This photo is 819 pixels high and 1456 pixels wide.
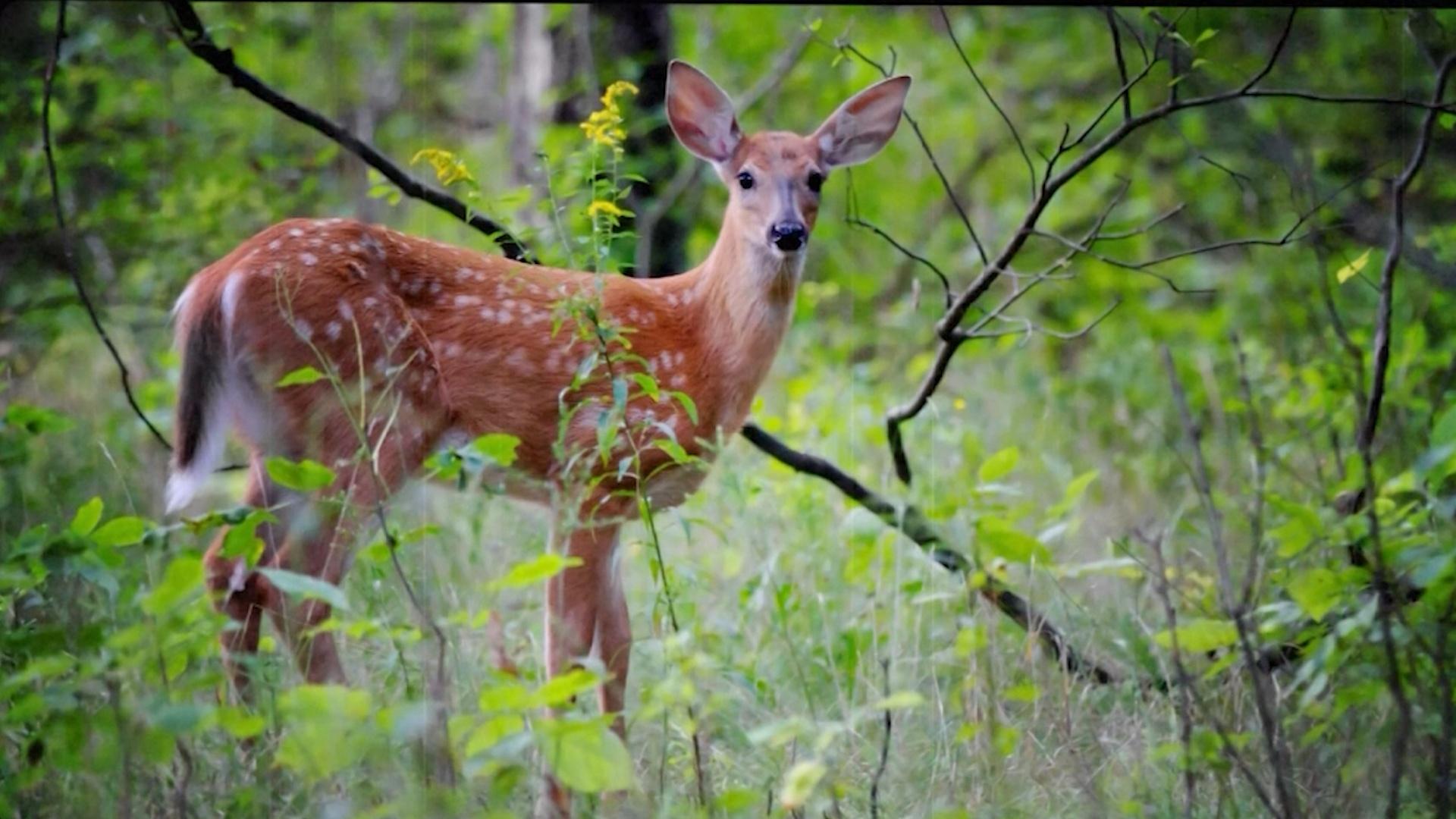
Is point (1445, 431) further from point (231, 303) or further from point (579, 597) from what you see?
point (231, 303)

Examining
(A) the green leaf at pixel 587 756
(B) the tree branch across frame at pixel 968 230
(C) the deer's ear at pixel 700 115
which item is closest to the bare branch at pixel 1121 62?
(B) the tree branch across frame at pixel 968 230

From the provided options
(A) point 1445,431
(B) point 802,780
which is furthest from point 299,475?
(A) point 1445,431

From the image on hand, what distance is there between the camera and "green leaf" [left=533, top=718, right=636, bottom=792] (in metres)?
3.02

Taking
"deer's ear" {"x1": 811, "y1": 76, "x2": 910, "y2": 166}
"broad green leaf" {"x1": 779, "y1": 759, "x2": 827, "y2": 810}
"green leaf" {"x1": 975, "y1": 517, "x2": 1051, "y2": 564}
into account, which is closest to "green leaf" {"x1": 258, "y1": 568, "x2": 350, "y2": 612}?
"broad green leaf" {"x1": 779, "y1": 759, "x2": 827, "y2": 810}

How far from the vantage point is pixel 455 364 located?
4.88 m

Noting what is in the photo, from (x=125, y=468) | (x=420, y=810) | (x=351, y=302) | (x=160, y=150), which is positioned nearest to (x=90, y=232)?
(x=160, y=150)

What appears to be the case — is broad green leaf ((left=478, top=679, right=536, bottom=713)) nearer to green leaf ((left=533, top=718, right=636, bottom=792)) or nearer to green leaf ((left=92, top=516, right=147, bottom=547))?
green leaf ((left=533, top=718, right=636, bottom=792))

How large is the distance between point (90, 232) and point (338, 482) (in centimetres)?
332

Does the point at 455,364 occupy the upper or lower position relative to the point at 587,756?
upper

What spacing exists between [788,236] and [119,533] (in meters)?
2.44

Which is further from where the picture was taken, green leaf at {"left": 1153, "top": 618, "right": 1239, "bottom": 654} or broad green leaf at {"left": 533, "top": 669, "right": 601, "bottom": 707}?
green leaf at {"left": 1153, "top": 618, "right": 1239, "bottom": 654}

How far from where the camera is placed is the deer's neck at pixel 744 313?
528cm

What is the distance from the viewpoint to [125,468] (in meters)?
6.29

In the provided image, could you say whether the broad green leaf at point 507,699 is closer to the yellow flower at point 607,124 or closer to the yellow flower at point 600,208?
the yellow flower at point 600,208
